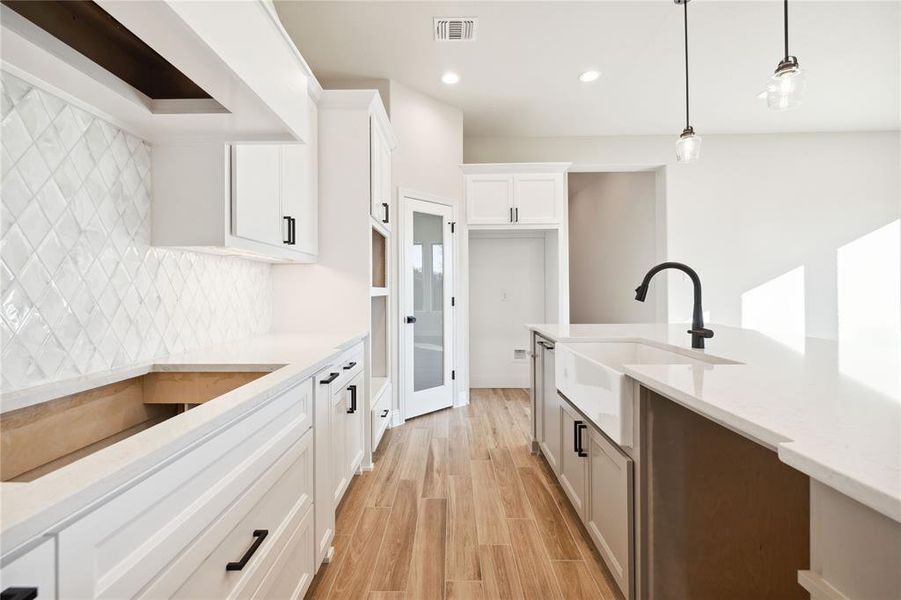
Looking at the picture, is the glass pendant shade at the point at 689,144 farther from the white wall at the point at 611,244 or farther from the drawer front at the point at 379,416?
the white wall at the point at 611,244

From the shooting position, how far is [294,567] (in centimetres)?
130

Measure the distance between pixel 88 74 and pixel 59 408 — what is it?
0.87 meters


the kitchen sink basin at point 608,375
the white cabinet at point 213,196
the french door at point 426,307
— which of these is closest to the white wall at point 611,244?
the french door at point 426,307

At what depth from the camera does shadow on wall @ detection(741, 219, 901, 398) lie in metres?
4.89

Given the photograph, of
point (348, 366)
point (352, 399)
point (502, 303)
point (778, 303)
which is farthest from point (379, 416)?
point (778, 303)

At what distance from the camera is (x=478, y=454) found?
112 inches

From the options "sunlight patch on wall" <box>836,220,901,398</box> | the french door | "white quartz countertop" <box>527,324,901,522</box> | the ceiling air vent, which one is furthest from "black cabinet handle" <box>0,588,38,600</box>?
"sunlight patch on wall" <box>836,220,901,398</box>

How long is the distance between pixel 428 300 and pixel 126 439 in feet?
10.3

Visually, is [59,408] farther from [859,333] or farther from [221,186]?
[859,333]

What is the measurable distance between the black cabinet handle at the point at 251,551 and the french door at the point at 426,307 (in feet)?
8.11

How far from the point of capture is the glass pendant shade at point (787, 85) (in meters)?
1.85

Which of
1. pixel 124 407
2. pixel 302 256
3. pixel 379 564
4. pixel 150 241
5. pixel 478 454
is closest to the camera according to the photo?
pixel 124 407

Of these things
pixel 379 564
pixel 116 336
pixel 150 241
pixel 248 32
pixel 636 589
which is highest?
pixel 248 32

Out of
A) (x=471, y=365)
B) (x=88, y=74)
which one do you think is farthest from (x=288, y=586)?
(x=471, y=365)
